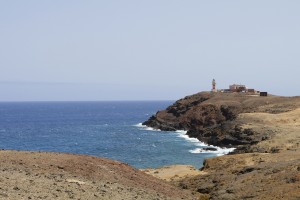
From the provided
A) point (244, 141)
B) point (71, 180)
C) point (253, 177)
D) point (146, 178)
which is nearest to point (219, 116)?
point (244, 141)

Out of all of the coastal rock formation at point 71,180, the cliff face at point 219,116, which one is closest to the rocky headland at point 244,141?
the cliff face at point 219,116

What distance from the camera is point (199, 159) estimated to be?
232 ft

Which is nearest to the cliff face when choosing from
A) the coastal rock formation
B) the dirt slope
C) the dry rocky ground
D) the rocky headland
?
the rocky headland

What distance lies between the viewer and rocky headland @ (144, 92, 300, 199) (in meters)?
32.9

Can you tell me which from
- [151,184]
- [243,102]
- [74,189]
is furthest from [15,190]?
[243,102]

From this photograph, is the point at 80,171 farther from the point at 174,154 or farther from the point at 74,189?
the point at 174,154

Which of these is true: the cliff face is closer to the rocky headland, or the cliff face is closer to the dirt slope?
the rocky headland

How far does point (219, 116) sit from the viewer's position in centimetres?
11338

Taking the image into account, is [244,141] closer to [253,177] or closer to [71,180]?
[253,177]

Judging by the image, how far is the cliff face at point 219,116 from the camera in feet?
267

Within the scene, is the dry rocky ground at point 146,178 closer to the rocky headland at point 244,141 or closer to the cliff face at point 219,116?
the rocky headland at point 244,141

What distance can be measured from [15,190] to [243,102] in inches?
4008

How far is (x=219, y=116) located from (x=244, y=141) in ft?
129

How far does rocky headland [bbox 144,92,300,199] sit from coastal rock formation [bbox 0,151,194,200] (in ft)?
16.3
